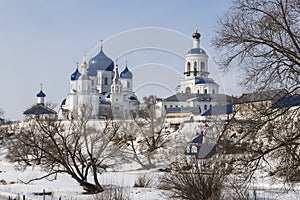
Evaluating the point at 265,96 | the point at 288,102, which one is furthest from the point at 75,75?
the point at 288,102

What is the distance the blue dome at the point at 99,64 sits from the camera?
188 feet

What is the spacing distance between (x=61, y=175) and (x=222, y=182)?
10.8 m

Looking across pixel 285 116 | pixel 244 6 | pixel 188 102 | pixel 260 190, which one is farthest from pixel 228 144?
pixel 188 102

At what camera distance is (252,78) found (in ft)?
26.1

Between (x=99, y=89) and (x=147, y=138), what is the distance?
103 ft

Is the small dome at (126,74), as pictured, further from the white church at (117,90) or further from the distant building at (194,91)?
the distant building at (194,91)

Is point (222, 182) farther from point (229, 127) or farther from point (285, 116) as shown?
point (285, 116)

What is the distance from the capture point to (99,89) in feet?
189

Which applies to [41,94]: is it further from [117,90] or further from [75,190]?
[75,190]

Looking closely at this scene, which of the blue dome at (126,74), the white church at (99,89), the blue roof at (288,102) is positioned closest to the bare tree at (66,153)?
the blue roof at (288,102)

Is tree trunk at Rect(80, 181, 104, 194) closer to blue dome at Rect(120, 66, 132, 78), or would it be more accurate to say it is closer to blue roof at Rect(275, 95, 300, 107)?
blue roof at Rect(275, 95, 300, 107)

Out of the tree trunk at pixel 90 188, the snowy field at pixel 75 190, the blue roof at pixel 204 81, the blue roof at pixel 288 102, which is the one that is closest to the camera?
the blue roof at pixel 288 102

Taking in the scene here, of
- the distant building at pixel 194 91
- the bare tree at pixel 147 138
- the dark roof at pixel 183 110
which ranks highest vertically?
the distant building at pixel 194 91

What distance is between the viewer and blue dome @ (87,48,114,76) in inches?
2256
